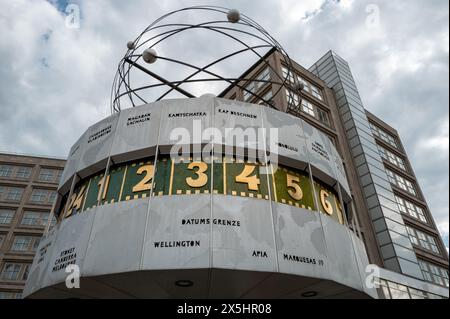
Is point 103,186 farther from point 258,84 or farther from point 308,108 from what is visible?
point 308,108

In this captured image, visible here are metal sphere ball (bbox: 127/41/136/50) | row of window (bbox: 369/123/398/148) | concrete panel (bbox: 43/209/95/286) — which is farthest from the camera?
row of window (bbox: 369/123/398/148)

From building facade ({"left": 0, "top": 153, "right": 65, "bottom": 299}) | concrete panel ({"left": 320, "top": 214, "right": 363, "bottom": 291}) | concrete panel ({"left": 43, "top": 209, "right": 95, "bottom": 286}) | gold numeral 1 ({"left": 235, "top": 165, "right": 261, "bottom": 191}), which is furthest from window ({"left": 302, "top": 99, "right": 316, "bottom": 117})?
building facade ({"left": 0, "top": 153, "right": 65, "bottom": 299})

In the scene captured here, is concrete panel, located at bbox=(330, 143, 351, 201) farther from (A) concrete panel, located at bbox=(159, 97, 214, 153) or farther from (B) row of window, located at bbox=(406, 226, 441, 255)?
(B) row of window, located at bbox=(406, 226, 441, 255)

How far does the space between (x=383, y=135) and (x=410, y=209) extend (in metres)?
11.6

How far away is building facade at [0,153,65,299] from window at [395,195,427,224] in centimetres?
4250

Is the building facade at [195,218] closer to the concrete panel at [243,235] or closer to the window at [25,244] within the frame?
the concrete panel at [243,235]

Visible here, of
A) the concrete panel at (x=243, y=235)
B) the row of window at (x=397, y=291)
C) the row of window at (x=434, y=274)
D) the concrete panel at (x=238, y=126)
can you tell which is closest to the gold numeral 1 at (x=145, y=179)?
the concrete panel at (x=243, y=235)

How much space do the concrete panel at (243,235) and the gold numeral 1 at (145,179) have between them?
7.43 feet

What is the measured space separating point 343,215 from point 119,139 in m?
8.76

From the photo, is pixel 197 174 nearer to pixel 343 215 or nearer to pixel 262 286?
pixel 262 286

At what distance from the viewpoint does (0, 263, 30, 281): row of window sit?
4075cm

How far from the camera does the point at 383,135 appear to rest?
45.6 metres

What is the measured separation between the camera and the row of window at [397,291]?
25391 mm
